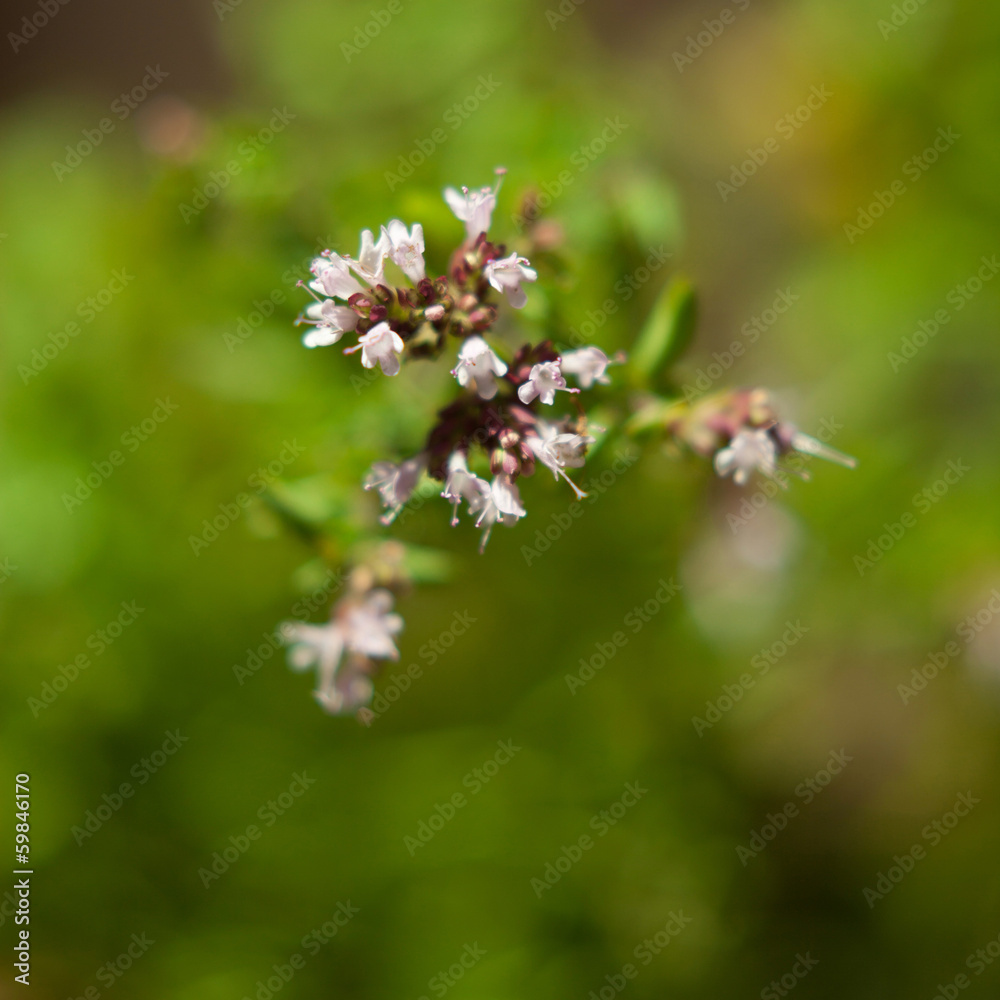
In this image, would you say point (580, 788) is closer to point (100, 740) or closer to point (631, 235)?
point (100, 740)

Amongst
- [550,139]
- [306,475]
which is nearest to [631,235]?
[550,139]
